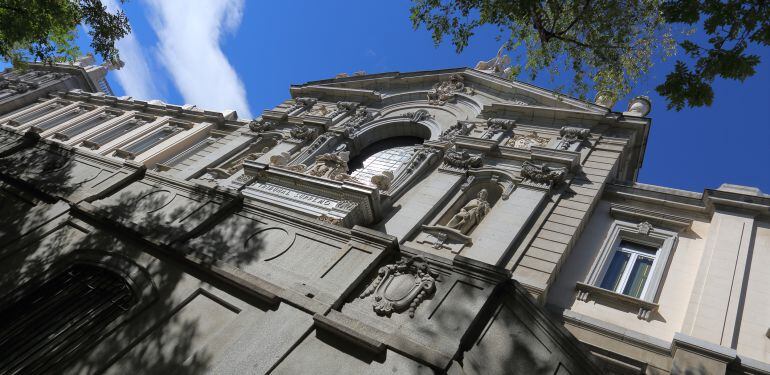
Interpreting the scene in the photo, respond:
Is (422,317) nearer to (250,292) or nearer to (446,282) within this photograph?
(446,282)

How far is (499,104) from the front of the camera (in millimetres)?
18234

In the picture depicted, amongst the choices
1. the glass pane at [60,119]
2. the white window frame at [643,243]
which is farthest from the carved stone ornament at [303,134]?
the glass pane at [60,119]

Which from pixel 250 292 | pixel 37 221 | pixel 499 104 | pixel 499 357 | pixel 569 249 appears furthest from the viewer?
pixel 499 104

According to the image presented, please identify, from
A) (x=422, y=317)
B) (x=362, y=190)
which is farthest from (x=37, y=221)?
(x=422, y=317)

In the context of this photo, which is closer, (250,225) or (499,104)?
(250,225)

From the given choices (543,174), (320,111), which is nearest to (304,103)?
(320,111)

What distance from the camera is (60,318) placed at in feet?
29.5

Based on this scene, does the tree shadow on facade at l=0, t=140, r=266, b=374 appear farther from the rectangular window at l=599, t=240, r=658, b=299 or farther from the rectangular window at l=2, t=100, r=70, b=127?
the rectangular window at l=2, t=100, r=70, b=127

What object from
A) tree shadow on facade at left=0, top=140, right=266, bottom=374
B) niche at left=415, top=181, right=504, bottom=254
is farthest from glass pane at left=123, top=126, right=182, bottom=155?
niche at left=415, top=181, right=504, bottom=254

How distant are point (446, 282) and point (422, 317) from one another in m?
0.77

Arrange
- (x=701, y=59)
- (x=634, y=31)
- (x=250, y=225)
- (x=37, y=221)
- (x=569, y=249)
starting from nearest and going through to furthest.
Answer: (x=701, y=59), (x=250, y=225), (x=37, y=221), (x=569, y=249), (x=634, y=31)

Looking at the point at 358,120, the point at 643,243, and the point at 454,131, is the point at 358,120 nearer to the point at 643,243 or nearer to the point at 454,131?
the point at 454,131

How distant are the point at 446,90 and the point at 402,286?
47.0ft

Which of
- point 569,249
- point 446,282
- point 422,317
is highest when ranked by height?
point 569,249
